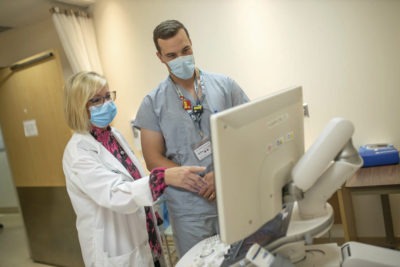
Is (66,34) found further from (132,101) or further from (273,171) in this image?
(273,171)

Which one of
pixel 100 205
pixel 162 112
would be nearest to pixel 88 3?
pixel 162 112

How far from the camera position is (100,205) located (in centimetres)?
132

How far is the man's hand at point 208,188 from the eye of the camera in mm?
1277

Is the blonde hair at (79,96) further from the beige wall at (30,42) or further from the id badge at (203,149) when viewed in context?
the beige wall at (30,42)

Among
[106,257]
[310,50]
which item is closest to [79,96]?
[106,257]

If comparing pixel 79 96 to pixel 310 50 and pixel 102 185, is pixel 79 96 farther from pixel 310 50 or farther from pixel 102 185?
pixel 310 50

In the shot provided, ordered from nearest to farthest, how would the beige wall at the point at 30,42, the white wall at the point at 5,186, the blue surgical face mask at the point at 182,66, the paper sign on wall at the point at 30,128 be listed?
the blue surgical face mask at the point at 182,66
the paper sign on wall at the point at 30,128
the beige wall at the point at 30,42
the white wall at the point at 5,186

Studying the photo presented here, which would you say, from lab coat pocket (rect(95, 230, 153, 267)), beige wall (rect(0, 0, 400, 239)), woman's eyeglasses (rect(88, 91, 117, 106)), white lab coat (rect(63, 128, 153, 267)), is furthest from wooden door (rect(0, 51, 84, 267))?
lab coat pocket (rect(95, 230, 153, 267))

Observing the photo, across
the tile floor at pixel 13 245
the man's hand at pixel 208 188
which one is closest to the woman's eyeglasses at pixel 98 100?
the man's hand at pixel 208 188

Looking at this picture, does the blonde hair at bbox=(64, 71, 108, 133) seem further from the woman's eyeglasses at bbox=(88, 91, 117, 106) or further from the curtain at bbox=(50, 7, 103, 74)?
the curtain at bbox=(50, 7, 103, 74)

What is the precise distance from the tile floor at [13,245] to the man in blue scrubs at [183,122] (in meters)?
2.77

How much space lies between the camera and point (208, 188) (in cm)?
129

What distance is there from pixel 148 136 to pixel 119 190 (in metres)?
0.29

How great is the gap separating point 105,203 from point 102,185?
7 cm
